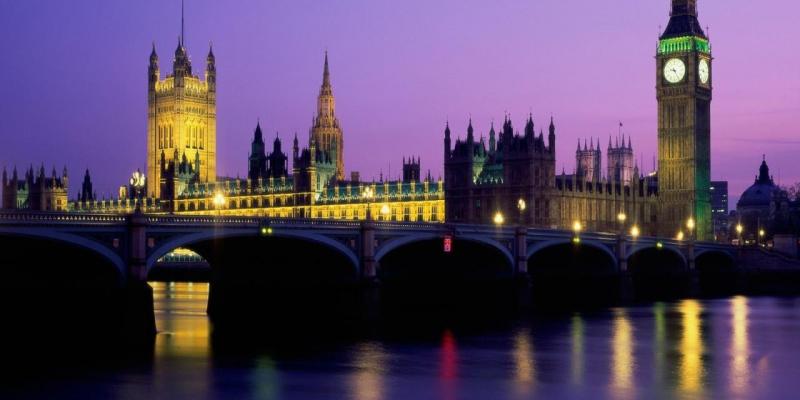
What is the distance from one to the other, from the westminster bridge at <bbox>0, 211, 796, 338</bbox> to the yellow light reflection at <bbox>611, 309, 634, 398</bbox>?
1281 centimetres

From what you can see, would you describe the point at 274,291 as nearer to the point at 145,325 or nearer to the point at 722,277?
the point at 145,325

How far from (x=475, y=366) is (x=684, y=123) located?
334 ft

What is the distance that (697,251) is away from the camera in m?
118

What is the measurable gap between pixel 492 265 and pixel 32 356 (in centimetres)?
4325

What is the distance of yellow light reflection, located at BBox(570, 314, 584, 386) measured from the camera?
47.5 meters

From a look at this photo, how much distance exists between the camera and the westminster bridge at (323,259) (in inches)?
2233

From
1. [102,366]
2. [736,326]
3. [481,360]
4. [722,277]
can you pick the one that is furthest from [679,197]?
[102,366]

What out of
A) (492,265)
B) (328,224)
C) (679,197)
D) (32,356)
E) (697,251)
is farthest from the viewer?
(679,197)

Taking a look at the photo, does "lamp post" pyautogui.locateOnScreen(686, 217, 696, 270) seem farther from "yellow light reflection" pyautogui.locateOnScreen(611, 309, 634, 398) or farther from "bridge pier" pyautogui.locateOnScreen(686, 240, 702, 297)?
"yellow light reflection" pyautogui.locateOnScreen(611, 309, 634, 398)

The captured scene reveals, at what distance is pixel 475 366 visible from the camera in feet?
167

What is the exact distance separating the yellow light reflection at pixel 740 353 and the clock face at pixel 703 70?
64.7 meters

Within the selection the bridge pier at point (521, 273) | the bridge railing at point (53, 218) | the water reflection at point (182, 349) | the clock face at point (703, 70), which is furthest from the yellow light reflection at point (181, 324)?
the clock face at point (703, 70)

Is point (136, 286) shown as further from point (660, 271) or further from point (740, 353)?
point (660, 271)

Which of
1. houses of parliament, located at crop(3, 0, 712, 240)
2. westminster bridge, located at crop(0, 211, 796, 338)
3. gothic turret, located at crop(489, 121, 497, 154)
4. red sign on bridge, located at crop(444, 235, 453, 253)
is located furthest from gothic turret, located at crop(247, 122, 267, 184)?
red sign on bridge, located at crop(444, 235, 453, 253)
